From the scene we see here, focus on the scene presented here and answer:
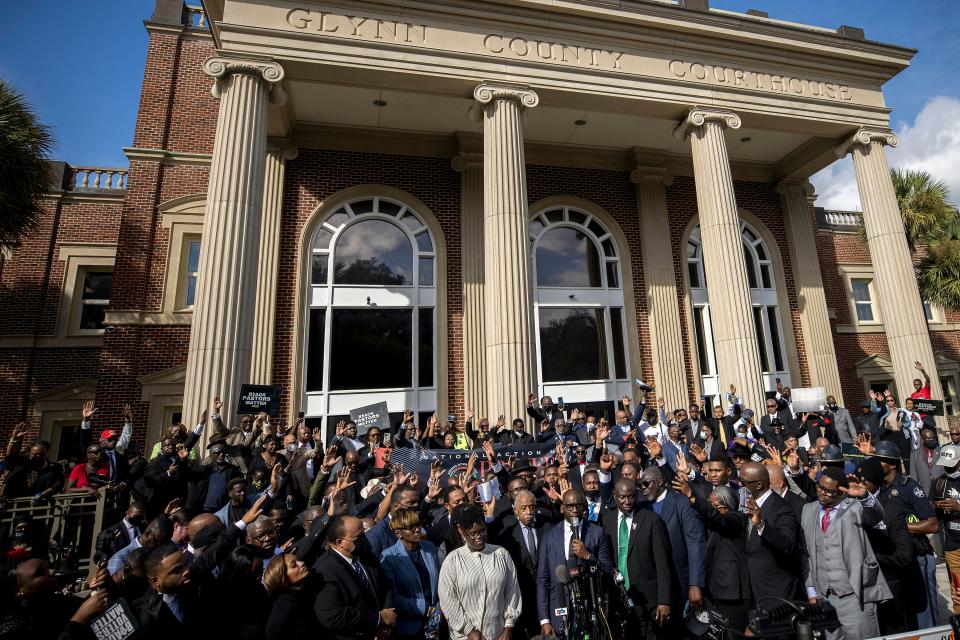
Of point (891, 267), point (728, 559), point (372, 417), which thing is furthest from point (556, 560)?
point (891, 267)

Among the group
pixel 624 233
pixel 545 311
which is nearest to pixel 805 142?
pixel 624 233

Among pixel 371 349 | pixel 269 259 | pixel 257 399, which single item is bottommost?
pixel 257 399

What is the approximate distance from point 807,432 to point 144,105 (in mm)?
18796

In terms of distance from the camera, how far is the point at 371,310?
1394 centimetres

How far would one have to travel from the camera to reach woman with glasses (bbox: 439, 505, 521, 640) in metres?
3.56

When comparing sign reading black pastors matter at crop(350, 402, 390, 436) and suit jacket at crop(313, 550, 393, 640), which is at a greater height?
sign reading black pastors matter at crop(350, 402, 390, 436)

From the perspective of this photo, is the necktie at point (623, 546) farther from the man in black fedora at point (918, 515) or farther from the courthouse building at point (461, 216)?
the courthouse building at point (461, 216)

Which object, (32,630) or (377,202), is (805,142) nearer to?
(377,202)

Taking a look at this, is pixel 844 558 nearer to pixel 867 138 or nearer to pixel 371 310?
pixel 371 310

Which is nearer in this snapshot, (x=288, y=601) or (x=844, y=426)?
(x=288, y=601)

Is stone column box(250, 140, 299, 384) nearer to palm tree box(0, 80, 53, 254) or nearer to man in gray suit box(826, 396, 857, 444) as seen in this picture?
palm tree box(0, 80, 53, 254)

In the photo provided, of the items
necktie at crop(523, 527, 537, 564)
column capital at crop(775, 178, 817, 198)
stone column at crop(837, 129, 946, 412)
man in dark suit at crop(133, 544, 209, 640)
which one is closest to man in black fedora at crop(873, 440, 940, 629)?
necktie at crop(523, 527, 537, 564)

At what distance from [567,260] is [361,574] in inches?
516

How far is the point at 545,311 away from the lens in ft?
49.3
